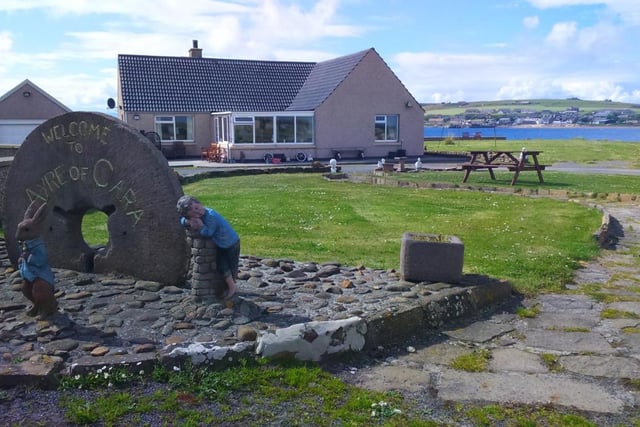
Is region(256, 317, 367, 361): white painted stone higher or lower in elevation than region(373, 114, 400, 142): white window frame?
lower

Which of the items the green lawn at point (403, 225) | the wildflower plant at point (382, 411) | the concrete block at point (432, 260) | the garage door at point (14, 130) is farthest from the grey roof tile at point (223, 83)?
the wildflower plant at point (382, 411)

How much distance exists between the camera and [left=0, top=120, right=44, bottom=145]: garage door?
38.5 meters

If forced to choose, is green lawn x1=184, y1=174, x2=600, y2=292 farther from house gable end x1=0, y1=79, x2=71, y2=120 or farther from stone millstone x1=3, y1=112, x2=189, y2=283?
house gable end x1=0, y1=79, x2=71, y2=120

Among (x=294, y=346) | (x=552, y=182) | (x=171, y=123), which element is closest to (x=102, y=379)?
(x=294, y=346)

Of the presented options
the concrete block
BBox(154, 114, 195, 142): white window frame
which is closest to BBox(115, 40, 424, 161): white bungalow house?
BBox(154, 114, 195, 142): white window frame

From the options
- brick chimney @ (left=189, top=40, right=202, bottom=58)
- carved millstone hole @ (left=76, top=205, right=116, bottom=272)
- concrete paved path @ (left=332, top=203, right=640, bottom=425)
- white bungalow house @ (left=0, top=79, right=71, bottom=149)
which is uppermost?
brick chimney @ (left=189, top=40, right=202, bottom=58)

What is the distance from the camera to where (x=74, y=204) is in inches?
288

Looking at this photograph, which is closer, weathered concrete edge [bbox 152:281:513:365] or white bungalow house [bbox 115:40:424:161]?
weathered concrete edge [bbox 152:281:513:365]

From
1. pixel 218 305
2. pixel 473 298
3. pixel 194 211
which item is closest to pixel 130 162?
pixel 194 211

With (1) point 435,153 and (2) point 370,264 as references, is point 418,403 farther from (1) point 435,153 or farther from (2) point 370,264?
(1) point 435,153

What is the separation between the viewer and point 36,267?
5648 millimetres

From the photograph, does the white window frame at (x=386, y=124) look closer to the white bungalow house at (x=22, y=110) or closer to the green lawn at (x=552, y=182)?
the green lawn at (x=552, y=182)

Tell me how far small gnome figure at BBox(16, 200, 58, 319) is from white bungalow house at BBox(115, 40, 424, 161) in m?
28.1

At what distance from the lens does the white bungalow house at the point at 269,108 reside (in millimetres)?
35094
